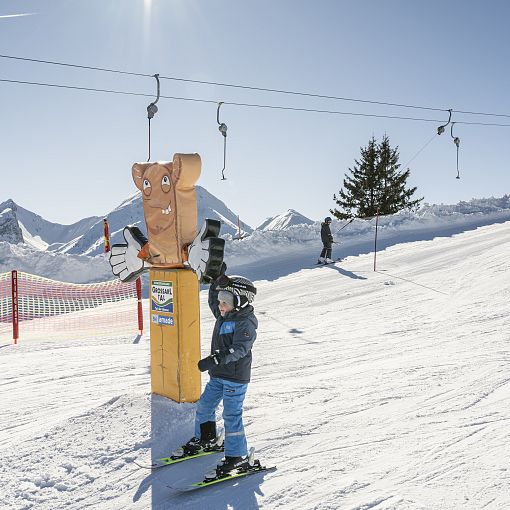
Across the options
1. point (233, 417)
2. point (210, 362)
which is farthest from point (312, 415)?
point (210, 362)

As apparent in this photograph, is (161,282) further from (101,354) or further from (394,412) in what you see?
(101,354)

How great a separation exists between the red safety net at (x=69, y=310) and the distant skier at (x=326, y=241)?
6.41 meters

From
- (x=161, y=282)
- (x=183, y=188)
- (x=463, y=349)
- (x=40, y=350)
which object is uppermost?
(x=183, y=188)

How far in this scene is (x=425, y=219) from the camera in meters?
25.4

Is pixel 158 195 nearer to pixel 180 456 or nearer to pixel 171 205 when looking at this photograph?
pixel 171 205

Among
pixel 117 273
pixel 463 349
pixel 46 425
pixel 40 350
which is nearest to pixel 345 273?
pixel 463 349

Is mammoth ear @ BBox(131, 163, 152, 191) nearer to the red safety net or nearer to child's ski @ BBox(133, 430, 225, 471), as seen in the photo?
child's ski @ BBox(133, 430, 225, 471)

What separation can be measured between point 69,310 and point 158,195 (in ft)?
35.9

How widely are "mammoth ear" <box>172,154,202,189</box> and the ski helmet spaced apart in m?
1.47

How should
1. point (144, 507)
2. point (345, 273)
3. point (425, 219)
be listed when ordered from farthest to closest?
point (425, 219)
point (345, 273)
point (144, 507)

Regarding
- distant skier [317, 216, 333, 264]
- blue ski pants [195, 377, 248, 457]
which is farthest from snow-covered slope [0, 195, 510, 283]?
blue ski pants [195, 377, 248, 457]

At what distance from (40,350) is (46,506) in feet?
19.1

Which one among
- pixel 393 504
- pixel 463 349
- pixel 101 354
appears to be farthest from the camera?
pixel 101 354

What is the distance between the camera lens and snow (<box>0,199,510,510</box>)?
4127 millimetres
